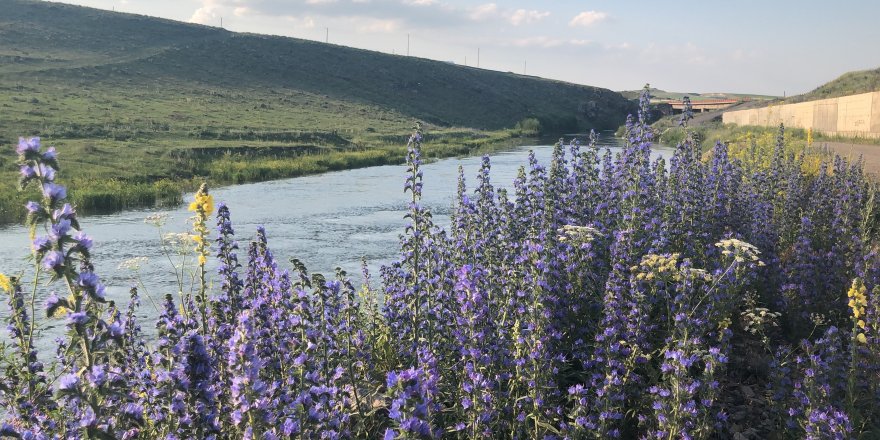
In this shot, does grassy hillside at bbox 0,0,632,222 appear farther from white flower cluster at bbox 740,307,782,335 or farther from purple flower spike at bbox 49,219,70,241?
white flower cluster at bbox 740,307,782,335

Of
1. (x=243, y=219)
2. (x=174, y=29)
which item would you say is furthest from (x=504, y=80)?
(x=243, y=219)

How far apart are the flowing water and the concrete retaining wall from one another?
1565cm

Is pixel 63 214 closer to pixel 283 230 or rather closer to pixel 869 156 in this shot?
pixel 283 230

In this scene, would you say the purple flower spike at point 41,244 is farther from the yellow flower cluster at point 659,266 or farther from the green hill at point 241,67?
the green hill at point 241,67

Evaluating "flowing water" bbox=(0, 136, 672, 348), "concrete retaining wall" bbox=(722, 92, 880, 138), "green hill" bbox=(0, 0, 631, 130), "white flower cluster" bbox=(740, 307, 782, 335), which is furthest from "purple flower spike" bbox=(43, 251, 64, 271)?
"green hill" bbox=(0, 0, 631, 130)

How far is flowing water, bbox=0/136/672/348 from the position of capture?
37.8 feet

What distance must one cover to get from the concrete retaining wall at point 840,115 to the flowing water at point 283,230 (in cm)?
1565

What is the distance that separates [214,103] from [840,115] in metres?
47.0

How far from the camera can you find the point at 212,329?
459cm

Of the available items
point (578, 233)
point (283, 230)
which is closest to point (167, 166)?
point (283, 230)

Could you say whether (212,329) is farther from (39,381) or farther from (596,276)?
(596,276)

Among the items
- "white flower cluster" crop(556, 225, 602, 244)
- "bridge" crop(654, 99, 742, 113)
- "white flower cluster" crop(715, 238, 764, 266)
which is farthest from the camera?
"bridge" crop(654, 99, 742, 113)

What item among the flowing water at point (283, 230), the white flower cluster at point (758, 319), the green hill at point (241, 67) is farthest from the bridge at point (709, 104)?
the white flower cluster at point (758, 319)

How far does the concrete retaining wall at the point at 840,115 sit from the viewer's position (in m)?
26.2
